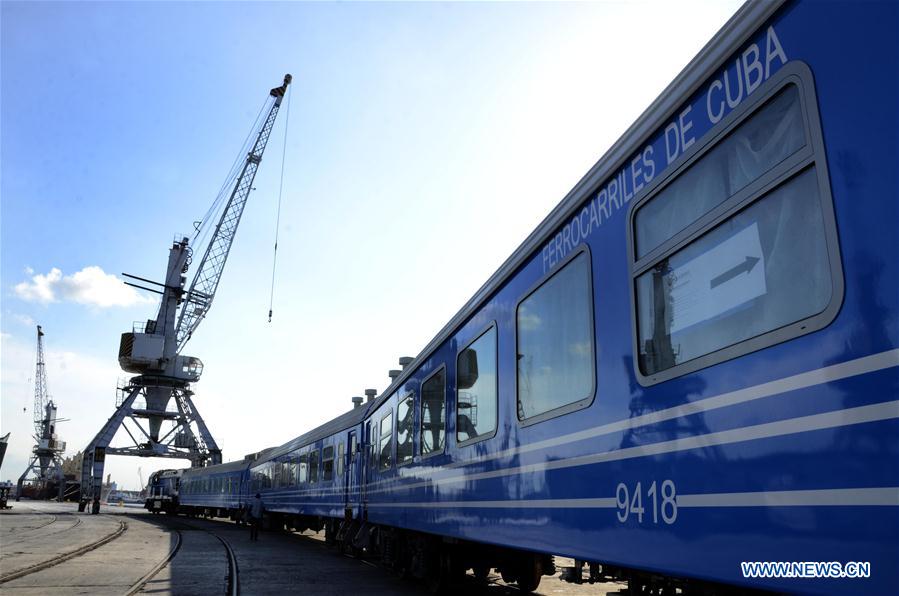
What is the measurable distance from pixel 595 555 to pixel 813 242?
2.30m

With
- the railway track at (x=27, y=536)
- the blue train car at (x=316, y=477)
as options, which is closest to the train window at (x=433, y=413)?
the blue train car at (x=316, y=477)

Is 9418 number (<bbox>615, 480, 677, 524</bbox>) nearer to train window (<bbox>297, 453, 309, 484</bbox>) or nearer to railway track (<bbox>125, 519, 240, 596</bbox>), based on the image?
railway track (<bbox>125, 519, 240, 596</bbox>)

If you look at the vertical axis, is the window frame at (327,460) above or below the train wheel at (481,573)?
above

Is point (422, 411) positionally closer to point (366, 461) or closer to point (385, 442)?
point (385, 442)

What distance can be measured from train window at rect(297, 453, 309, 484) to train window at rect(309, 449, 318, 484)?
51 centimetres

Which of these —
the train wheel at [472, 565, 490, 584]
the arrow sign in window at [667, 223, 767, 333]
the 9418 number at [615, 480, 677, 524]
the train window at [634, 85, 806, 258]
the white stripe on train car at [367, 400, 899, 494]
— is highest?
the train window at [634, 85, 806, 258]

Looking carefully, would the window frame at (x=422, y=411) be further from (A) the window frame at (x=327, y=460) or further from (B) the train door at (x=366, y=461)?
(A) the window frame at (x=327, y=460)

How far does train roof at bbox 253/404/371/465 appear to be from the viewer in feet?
52.6

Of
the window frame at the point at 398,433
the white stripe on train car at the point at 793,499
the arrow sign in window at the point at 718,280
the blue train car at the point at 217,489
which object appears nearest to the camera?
the white stripe on train car at the point at 793,499

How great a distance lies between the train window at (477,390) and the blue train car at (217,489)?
28.0 metres

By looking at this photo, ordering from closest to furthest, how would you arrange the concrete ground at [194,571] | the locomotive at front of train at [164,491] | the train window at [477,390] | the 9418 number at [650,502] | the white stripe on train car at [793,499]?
the white stripe on train car at [793,499], the 9418 number at [650,502], the train window at [477,390], the concrete ground at [194,571], the locomotive at front of train at [164,491]

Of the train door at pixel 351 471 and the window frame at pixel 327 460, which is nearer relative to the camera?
the train door at pixel 351 471

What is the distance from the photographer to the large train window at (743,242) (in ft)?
8.76

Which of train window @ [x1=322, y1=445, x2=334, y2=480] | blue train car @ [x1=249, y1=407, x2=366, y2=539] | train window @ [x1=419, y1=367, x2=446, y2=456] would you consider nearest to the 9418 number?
train window @ [x1=419, y1=367, x2=446, y2=456]
